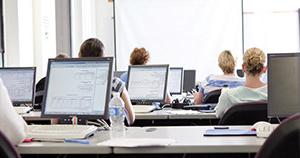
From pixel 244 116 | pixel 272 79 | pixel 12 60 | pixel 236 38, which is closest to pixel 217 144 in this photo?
pixel 272 79

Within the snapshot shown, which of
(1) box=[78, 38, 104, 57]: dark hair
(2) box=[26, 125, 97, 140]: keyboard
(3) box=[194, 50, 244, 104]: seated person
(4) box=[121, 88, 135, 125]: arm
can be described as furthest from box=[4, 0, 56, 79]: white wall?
(2) box=[26, 125, 97, 140]: keyboard

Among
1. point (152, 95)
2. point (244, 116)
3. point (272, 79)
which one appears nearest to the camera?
point (272, 79)

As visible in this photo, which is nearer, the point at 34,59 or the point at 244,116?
the point at 244,116

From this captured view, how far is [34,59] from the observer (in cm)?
695

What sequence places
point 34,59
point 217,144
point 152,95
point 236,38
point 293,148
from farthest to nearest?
point 236,38, point 34,59, point 152,95, point 217,144, point 293,148

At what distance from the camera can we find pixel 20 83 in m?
4.73

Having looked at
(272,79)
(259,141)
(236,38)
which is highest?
(236,38)

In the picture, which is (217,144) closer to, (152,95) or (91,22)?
(152,95)

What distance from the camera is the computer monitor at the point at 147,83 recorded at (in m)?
4.65

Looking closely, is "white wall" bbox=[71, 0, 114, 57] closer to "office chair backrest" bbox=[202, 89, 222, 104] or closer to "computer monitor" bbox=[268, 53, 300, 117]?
"office chair backrest" bbox=[202, 89, 222, 104]

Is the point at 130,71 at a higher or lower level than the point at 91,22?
lower

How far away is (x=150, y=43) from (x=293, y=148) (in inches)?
294

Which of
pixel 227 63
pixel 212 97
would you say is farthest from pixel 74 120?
pixel 227 63

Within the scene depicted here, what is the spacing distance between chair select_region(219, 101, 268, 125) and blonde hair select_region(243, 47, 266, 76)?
52 centimetres
